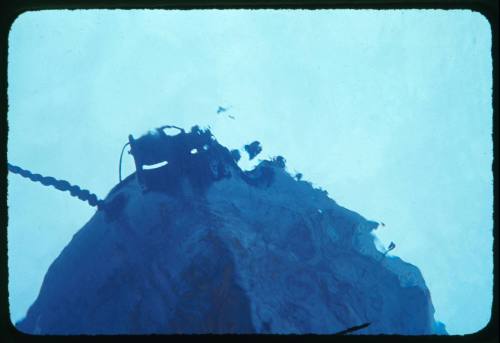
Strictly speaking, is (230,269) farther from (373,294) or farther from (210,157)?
(373,294)

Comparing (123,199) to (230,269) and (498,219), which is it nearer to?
(230,269)

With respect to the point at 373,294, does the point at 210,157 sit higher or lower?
higher

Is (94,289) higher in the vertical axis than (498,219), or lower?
higher

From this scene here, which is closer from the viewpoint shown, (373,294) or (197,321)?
(197,321)

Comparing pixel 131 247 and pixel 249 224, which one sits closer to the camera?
pixel 131 247
